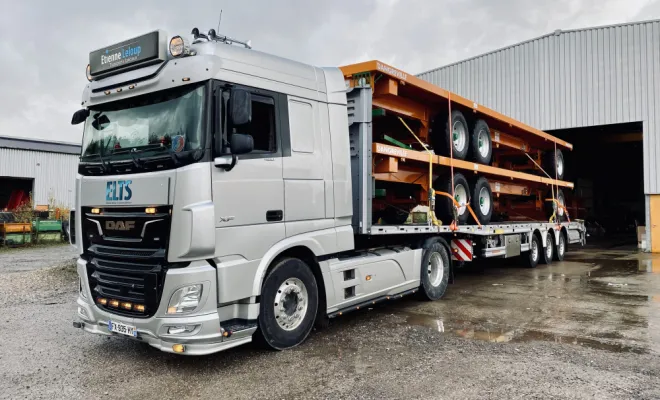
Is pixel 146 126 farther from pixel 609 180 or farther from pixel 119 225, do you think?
pixel 609 180

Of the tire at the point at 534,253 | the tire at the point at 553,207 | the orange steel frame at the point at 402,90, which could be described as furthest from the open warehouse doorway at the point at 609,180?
the orange steel frame at the point at 402,90

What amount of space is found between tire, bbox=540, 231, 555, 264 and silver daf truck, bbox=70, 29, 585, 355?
8333mm

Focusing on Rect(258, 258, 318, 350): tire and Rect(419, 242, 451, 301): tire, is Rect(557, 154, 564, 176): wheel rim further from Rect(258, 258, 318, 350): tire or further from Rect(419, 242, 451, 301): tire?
Rect(258, 258, 318, 350): tire

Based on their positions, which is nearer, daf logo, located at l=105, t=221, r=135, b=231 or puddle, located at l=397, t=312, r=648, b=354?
daf logo, located at l=105, t=221, r=135, b=231

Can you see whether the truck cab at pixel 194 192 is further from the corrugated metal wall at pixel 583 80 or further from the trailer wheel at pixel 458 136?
the corrugated metal wall at pixel 583 80

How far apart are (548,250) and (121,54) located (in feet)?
36.9

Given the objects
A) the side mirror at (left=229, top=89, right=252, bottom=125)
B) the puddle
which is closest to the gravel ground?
the puddle

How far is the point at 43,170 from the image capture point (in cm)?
2548

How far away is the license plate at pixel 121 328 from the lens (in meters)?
4.27

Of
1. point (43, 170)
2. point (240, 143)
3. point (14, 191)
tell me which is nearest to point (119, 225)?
point (240, 143)

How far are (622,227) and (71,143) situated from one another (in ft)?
108

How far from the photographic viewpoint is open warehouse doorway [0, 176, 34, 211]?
84.3 ft

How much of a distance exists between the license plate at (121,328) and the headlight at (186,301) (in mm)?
506

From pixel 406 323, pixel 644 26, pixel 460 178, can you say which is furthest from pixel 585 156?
pixel 406 323
